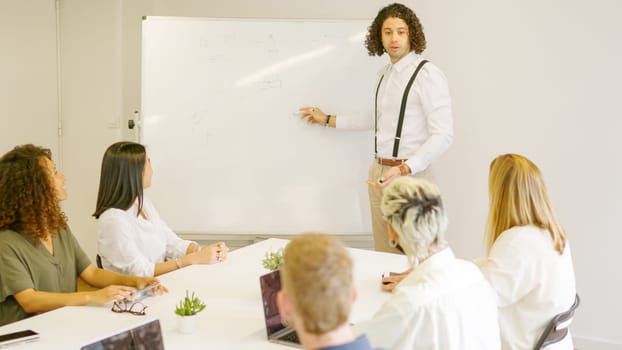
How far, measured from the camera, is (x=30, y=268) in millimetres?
2400

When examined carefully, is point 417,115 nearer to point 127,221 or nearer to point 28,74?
point 127,221

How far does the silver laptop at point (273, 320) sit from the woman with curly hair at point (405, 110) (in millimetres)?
1550

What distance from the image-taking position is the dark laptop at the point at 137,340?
165cm

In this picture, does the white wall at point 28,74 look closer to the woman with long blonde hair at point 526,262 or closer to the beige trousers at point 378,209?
the beige trousers at point 378,209

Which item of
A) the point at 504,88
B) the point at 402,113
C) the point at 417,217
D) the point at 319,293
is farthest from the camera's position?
the point at 504,88

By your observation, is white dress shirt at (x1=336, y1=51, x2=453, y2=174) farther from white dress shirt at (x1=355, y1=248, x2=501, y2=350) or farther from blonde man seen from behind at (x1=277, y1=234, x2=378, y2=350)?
blonde man seen from behind at (x1=277, y1=234, x2=378, y2=350)

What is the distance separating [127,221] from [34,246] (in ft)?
1.56

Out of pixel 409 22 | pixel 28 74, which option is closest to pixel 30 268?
pixel 409 22

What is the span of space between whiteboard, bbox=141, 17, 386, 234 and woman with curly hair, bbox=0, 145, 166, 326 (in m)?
1.62

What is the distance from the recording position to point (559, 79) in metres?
3.96

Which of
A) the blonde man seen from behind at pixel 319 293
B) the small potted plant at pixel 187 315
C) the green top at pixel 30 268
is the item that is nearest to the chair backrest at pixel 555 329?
the small potted plant at pixel 187 315

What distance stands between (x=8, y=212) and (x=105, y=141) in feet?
9.07

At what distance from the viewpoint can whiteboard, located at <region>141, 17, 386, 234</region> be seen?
13.7 feet

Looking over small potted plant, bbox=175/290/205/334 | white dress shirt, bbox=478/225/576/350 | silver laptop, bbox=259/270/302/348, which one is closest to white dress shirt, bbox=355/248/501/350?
silver laptop, bbox=259/270/302/348
